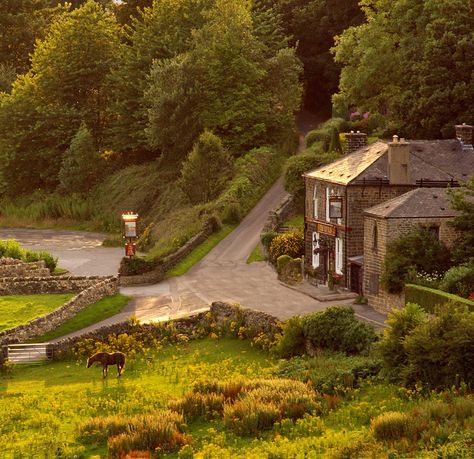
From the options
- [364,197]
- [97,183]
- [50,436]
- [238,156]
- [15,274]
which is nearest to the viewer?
[50,436]

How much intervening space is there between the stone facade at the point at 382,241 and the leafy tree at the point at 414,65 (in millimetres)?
23417

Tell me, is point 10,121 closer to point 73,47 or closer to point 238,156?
point 73,47

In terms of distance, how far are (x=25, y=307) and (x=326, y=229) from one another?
17936mm

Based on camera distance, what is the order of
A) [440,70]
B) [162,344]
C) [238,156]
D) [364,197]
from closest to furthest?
[162,344], [364,197], [440,70], [238,156]

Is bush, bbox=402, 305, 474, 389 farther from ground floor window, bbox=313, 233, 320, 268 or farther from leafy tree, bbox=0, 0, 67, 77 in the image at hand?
leafy tree, bbox=0, 0, 67, 77

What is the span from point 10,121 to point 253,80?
89.4ft

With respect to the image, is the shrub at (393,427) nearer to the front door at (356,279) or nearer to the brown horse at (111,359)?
the brown horse at (111,359)

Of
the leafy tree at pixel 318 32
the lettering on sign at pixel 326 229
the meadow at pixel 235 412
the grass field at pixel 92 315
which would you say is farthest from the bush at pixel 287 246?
the leafy tree at pixel 318 32

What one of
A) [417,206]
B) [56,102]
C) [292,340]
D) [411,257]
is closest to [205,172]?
[56,102]

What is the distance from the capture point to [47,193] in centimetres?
11719

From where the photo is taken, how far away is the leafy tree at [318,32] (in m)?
123

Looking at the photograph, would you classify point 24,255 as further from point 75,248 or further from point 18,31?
point 18,31

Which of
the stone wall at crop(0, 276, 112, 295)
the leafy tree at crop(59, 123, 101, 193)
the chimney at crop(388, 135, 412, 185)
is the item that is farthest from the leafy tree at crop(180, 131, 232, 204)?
the chimney at crop(388, 135, 412, 185)

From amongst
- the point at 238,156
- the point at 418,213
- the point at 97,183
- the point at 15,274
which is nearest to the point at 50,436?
the point at 418,213
